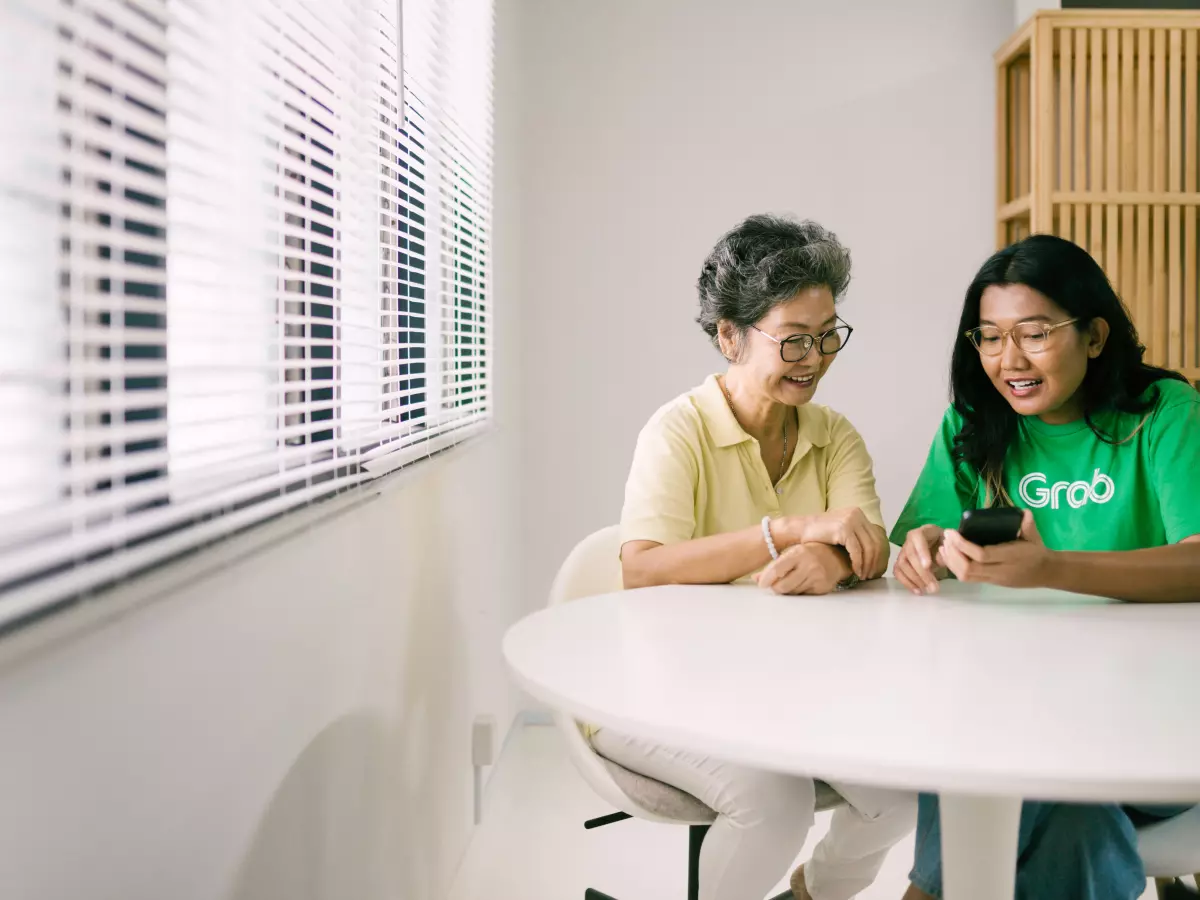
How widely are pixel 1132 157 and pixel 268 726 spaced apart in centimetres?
329

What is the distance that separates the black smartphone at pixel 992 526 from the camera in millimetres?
1642

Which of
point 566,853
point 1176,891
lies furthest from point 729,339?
point 566,853

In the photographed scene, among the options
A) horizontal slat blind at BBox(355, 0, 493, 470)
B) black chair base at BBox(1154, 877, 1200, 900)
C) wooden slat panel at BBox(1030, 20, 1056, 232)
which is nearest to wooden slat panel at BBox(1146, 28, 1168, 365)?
wooden slat panel at BBox(1030, 20, 1056, 232)

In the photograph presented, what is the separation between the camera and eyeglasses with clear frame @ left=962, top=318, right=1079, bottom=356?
1.96 metres

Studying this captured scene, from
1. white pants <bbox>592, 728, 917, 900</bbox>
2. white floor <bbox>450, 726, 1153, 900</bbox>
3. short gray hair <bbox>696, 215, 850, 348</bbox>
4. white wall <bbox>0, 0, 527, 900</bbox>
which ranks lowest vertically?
white floor <bbox>450, 726, 1153, 900</bbox>

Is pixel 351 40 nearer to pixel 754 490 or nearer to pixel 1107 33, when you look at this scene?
pixel 754 490

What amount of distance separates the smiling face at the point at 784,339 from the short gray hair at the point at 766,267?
18mm

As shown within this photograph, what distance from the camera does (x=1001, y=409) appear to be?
6.89 feet

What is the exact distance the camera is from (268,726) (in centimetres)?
131

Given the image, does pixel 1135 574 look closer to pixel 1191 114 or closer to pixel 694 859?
pixel 694 859

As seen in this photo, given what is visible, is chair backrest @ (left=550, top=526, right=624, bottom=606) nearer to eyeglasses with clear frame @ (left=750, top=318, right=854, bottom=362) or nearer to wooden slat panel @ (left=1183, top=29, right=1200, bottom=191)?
eyeglasses with clear frame @ (left=750, top=318, right=854, bottom=362)

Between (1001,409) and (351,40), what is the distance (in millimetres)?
1373

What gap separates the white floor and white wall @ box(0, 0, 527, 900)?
13cm

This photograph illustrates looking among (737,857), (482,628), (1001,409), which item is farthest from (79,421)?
(482,628)
